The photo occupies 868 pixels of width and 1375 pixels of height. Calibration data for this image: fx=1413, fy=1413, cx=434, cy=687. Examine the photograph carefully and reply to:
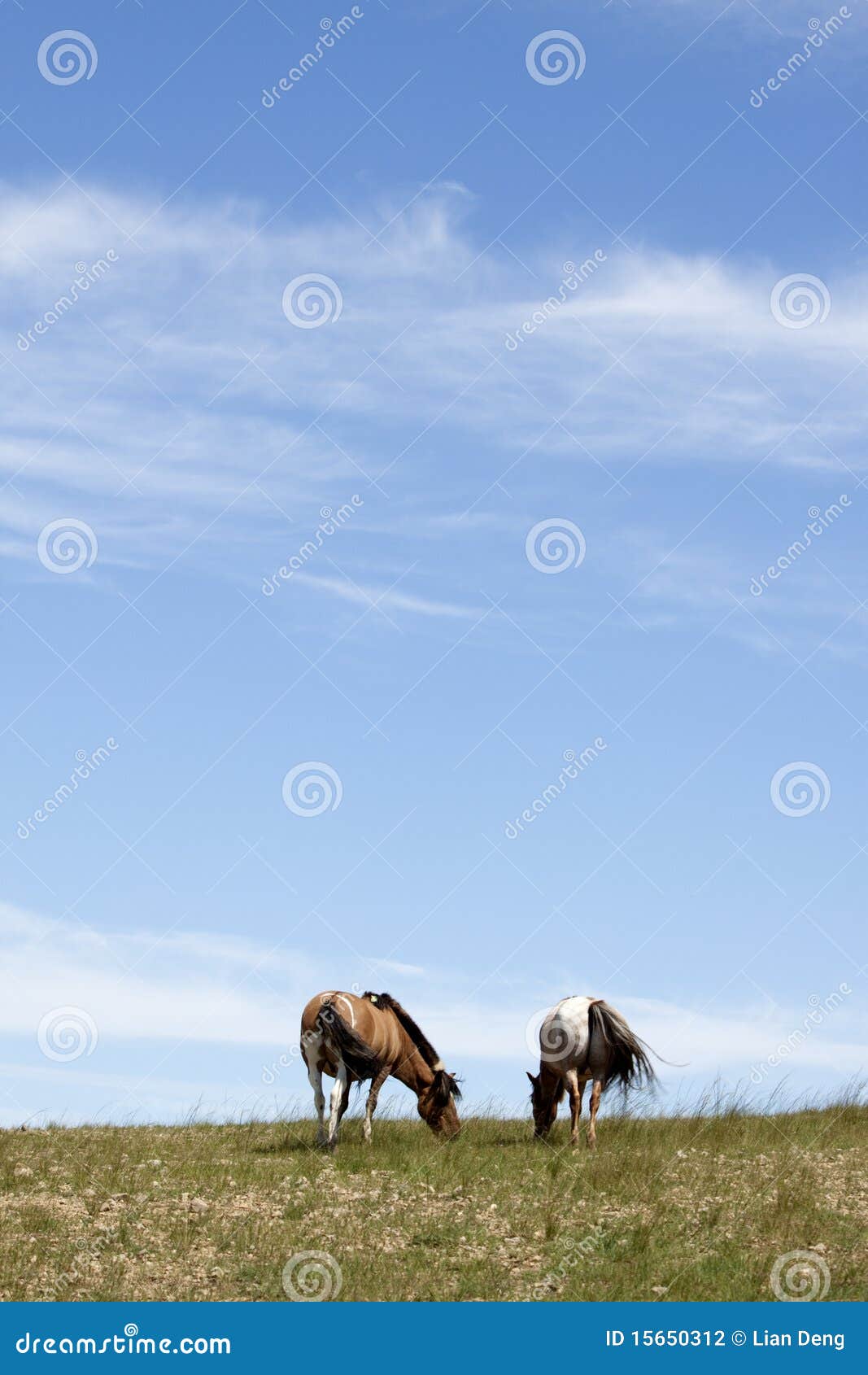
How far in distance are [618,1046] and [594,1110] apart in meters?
1.19

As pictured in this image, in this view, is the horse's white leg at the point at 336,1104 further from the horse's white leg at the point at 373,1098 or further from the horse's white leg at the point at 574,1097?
the horse's white leg at the point at 574,1097

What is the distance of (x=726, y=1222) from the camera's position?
16656 mm

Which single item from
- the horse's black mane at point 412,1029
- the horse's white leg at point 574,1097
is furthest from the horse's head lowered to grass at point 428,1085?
the horse's white leg at point 574,1097

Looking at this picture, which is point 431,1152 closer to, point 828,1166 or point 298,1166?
point 298,1166

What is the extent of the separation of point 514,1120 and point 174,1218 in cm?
1086

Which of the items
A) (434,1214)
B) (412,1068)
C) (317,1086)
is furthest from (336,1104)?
(434,1214)

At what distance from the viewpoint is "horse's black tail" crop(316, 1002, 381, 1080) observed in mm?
22578

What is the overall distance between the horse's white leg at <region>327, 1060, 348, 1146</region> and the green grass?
38cm

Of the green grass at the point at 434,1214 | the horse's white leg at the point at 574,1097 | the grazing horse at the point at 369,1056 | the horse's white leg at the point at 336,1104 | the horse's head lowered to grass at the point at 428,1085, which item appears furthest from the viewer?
the horse's head lowered to grass at the point at 428,1085

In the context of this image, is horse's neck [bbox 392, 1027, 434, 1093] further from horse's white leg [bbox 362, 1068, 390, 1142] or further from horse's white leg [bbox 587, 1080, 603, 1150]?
horse's white leg [bbox 587, 1080, 603, 1150]

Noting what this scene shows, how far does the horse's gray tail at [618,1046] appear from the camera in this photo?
78.0 ft

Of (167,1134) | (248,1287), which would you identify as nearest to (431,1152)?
(167,1134)

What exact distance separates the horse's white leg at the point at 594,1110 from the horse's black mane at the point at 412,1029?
287 centimetres

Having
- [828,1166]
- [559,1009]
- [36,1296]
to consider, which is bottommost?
[36,1296]
